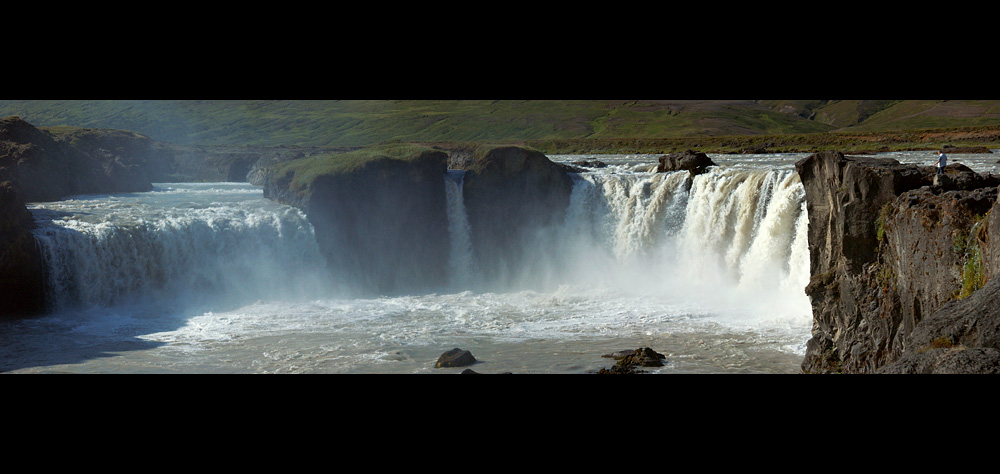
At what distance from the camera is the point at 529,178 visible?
1313 inches

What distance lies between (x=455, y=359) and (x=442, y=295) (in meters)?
11.8

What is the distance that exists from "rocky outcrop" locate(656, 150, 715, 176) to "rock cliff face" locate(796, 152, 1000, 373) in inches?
534

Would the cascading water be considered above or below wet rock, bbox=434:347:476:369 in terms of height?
above

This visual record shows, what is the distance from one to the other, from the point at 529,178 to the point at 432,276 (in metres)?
6.07

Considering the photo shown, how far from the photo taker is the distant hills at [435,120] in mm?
92306

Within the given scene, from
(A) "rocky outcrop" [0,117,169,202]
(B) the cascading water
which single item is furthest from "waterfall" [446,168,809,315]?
(A) "rocky outcrop" [0,117,169,202]

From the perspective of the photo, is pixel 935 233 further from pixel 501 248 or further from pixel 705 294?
pixel 501 248

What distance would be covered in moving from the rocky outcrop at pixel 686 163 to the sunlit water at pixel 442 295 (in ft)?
5.64

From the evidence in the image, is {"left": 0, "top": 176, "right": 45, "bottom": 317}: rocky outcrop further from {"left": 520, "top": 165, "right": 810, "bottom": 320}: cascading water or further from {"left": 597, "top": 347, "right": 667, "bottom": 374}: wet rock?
{"left": 520, "top": 165, "right": 810, "bottom": 320}: cascading water

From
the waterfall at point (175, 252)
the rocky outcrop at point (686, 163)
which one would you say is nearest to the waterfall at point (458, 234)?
the waterfall at point (175, 252)

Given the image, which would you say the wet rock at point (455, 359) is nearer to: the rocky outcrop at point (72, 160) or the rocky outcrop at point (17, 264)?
the rocky outcrop at point (17, 264)

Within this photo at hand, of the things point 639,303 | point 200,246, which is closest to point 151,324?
point 200,246

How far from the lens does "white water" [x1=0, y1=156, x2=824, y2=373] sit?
2034cm

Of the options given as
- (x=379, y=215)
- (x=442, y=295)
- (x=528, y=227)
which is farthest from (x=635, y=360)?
(x=379, y=215)
